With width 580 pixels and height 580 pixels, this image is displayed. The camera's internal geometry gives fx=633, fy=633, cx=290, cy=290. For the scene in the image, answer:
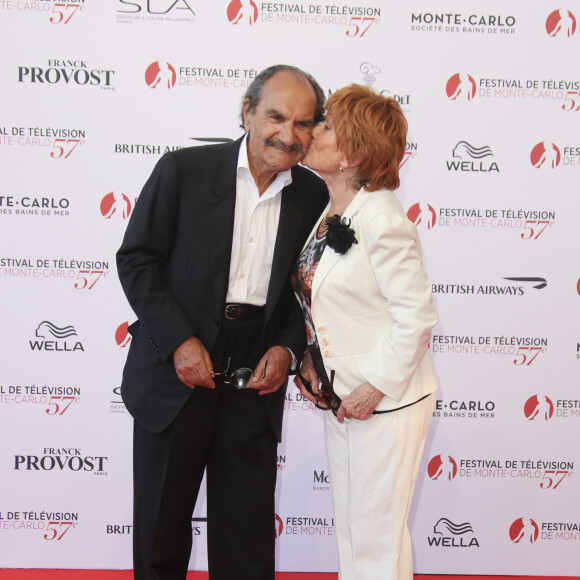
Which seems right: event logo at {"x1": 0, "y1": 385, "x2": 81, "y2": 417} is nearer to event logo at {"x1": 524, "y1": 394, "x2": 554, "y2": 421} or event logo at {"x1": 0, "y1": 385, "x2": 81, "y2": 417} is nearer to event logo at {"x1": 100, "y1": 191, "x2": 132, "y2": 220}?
event logo at {"x1": 100, "y1": 191, "x2": 132, "y2": 220}

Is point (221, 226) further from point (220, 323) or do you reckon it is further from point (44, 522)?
point (44, 522)

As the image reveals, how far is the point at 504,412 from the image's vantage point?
3146mm

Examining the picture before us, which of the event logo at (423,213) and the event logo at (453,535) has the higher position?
the event logo at (423,213)

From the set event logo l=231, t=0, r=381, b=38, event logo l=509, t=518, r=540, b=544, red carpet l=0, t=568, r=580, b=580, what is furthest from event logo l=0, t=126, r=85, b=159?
event logo l=509, t=518, r=540, b=544

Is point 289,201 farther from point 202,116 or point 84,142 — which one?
point 84,142

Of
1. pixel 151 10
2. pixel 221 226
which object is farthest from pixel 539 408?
pixel 151 10

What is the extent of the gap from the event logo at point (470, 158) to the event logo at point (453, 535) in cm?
177

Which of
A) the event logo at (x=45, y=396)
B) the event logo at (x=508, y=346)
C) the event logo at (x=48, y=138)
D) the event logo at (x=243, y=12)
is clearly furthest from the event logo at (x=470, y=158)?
the event logo at (x=45, y=396)

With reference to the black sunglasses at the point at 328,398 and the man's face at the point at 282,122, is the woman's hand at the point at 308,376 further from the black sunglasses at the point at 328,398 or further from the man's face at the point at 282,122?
the man's face at the point at 282,122

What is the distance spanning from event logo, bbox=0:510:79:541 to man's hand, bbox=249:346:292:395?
1.68 metres

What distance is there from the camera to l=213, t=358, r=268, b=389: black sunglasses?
204 centimetres

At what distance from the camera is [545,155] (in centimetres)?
301

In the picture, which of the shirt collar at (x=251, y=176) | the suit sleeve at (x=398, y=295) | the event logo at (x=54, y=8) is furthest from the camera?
the event logo at (x=54, y=8)

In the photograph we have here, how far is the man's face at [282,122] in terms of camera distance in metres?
2.01
